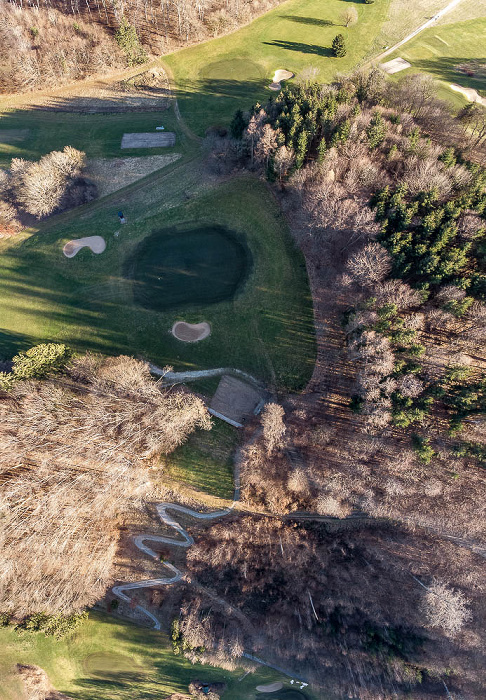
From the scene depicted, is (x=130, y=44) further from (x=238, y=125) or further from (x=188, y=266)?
(x=188, y=266)

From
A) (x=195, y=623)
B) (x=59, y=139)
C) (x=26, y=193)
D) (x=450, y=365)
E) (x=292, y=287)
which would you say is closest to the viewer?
(x=450, y=365)

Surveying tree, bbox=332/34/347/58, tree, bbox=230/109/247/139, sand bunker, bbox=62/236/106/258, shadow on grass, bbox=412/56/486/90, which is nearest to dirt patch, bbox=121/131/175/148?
tree, bbox=230/109/247/139

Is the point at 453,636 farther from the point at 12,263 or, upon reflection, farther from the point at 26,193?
the point at 26,193

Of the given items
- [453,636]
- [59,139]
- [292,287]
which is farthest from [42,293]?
[453,636]

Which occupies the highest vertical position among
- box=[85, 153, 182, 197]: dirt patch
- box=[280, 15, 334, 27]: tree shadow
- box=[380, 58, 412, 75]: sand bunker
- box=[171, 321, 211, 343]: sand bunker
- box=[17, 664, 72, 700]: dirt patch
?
box=[280, 15, 334, 27]: tree shadow

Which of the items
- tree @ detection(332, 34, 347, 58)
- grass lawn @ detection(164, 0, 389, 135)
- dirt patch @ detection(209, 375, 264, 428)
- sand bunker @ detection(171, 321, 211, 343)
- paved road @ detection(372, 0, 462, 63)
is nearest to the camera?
dirt patch @ detection(209, 375, 264, 428)

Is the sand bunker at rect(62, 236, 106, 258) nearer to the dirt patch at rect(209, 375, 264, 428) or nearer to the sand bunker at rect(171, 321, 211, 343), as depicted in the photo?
the sand bunker at rect(171, 321, 211, 343)

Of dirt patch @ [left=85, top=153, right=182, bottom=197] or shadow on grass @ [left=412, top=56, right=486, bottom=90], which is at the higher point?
shadow on grass @ [left=412, top=56, right=486, bottom=90]
